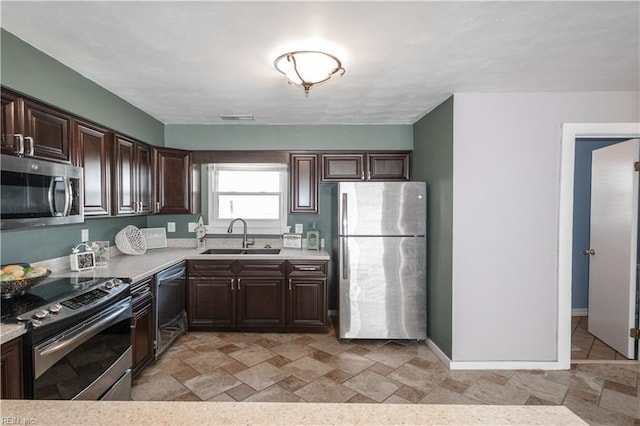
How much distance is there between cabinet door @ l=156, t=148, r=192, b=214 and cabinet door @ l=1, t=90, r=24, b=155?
1728 mm

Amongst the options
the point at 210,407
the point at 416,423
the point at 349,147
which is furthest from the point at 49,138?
the point at 349,147

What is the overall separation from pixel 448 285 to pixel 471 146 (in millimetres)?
1262

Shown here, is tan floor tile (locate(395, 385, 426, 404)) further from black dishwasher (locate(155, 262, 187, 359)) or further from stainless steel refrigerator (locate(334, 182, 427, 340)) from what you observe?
Answer: black dishwasher (locate(155, 262, 187, 359))

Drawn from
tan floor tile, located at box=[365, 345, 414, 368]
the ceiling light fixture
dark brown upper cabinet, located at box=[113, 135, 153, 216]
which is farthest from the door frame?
dark brown upper cabinet, located at box=[113, 135, 153, 216]

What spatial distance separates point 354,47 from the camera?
6.67 ft

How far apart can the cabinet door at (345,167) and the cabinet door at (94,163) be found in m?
2.22

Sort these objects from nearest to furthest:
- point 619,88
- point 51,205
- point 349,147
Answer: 1. point 51,205
2. point 619,88
3. point 349,147

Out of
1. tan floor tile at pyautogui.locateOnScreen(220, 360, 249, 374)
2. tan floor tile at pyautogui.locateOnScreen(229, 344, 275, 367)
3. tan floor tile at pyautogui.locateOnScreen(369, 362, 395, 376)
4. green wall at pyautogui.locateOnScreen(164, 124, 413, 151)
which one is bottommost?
tan floor tile at pyautogui.locateOnScreen(369, 362, 395, 376)

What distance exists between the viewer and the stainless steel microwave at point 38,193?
170cm

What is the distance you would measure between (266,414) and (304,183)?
3.36m

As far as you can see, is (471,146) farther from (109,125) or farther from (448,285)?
(109,125)

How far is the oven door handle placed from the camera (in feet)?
5.24

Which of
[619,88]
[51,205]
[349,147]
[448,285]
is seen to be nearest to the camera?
[51,205]

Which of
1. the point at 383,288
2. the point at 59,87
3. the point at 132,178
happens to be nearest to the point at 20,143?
the point at 59,87
